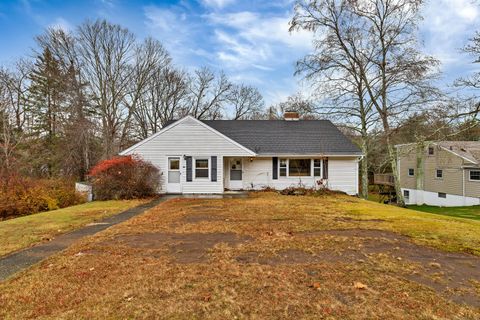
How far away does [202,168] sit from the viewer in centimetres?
1552

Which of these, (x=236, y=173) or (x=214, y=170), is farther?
(x=236, y=173)

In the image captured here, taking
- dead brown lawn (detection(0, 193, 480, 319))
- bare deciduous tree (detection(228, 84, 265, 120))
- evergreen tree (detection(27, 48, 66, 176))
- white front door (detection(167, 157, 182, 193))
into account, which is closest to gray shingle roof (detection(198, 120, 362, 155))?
white front door (detection(167, 157, 182, 193))

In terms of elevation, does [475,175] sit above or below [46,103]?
below

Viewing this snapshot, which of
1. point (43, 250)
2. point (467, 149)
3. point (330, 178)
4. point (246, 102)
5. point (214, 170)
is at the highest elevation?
point (246, 102)

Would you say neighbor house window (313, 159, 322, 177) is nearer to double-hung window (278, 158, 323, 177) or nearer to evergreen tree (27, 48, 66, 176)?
double-hung window (278, 158, 323, 177)

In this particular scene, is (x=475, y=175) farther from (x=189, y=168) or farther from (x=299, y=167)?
(x=189, y=168)

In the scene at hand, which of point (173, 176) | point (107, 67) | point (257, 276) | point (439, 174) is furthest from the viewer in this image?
point (107, 67)

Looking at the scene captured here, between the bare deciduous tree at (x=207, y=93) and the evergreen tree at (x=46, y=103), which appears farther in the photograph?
the bare deciduous tree at (x=207, y=93)

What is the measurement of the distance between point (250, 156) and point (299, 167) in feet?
10.4

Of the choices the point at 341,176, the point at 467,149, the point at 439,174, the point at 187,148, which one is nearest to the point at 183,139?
the point at 187,148


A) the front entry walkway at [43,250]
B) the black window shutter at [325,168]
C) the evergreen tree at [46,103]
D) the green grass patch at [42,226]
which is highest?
the evergreen tree at [46,103]

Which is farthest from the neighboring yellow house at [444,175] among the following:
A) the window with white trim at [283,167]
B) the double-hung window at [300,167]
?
the window with white trim at [283,167]

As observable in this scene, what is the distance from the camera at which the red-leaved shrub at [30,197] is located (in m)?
10.6

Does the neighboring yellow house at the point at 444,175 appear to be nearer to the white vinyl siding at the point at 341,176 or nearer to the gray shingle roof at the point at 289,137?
the white vinyl siding at the point at 341,176
